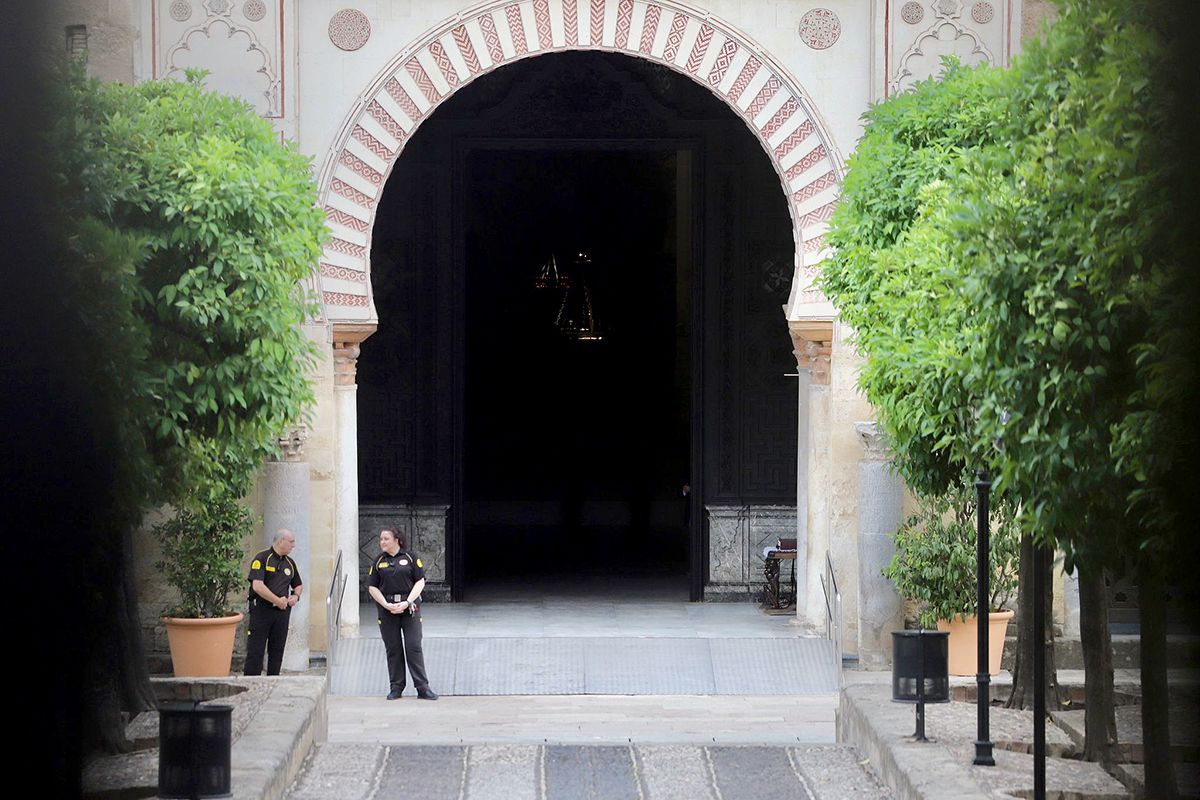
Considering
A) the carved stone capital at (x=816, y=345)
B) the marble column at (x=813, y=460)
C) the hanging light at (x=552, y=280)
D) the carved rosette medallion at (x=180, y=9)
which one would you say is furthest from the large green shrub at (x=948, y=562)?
the hanging light at (x=552, y=280)

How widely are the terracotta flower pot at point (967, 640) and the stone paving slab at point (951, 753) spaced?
1.85 metres

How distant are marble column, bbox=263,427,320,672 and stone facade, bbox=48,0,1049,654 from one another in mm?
253

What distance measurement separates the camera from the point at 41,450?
5676mm

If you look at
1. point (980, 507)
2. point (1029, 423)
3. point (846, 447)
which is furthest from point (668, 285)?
point (1029, 423)

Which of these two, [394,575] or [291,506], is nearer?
[394,575]

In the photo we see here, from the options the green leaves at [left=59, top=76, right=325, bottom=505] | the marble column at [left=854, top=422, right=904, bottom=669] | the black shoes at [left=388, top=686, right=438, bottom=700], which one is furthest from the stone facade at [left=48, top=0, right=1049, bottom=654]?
the green leaves at [left=59, top=76, right=325, bottom=505]

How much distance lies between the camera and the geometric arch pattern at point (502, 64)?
12.1m

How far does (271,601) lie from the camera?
11.1m

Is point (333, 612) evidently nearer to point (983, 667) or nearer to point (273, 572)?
point (273, 572)

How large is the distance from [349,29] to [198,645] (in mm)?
4064

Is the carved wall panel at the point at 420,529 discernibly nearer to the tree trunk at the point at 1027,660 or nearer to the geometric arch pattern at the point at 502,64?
the geometric arch pattern at the point at 502,64

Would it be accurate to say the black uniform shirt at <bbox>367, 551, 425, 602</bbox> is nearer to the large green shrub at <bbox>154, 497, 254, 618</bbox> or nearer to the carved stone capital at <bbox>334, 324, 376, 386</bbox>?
the large green shrub at <bbox>154, 497, 254, 618</bbox>

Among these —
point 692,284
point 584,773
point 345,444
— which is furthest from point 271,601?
point 692,284

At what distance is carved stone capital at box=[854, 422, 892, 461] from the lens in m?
12.2
